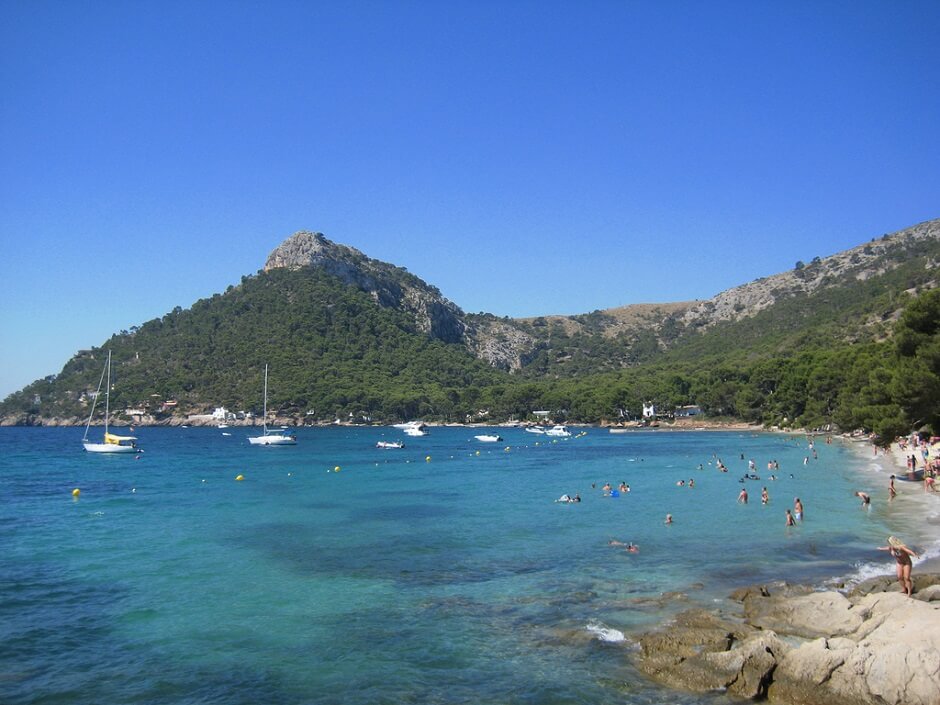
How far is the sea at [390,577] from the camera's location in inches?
584

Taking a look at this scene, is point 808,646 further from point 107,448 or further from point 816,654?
point 107,448

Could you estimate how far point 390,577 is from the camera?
2367 centimetres

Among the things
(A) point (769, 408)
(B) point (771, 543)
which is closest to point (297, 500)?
(B) point (771, 543)

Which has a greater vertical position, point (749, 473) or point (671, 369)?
point (671, 369)

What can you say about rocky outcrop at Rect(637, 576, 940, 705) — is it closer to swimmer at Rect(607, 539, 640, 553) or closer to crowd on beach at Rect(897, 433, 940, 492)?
swimmer at Rect(607, 539, 640, 553)

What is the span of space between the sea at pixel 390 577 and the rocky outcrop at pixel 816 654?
797mm

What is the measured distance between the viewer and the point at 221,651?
16719mm

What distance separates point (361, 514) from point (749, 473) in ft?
110

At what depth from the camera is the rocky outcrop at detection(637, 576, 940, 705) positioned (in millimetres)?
12766

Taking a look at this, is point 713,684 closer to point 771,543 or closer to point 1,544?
point 771,543

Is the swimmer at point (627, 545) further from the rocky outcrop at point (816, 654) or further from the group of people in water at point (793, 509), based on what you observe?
the rocky outcrop at point (816, 654)

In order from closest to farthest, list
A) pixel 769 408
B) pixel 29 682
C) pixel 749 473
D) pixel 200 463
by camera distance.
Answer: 1. pixel 29 682
2. pixel 749 473
3. pixel 200 463
4. pixel 769 408

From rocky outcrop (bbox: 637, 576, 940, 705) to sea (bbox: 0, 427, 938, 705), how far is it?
0.80 m

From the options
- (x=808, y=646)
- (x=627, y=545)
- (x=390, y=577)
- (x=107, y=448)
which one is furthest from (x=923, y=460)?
(x=107, y=448)
